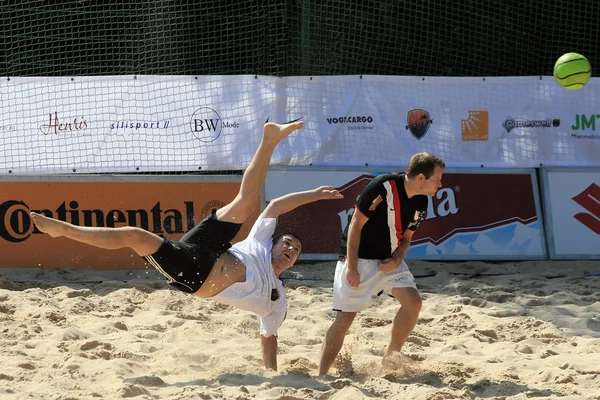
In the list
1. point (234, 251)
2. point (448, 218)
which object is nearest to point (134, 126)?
point (448, 218)

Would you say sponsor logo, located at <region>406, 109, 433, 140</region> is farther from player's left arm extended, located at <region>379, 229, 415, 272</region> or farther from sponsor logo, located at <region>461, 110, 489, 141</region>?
player's left arm extended, located at <region>379, 229, 415, 272</region>

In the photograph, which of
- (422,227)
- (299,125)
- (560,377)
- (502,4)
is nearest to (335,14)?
(502,4)

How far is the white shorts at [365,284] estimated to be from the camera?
18.2 ft

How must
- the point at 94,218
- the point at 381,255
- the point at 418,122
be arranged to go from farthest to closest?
1. the point at 418,122
2. the point at 94,218
3. the point at 381,255

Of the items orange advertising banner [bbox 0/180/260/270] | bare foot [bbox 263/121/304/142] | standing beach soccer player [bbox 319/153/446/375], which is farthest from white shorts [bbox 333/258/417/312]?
orange advertising banner [bbox 0/180/260/270]

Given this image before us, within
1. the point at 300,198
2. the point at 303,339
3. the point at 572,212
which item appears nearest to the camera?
the point at 300,198

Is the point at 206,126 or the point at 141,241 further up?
the point at 206,126

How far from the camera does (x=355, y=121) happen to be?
9211mm

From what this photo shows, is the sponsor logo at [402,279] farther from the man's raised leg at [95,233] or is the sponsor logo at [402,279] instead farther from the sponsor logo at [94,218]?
the sponsor logo at [94,218]

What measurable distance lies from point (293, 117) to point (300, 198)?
358 cm

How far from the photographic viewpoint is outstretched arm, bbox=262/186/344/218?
5.62 metres

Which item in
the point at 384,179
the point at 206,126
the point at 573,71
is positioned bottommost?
the point at 384,179

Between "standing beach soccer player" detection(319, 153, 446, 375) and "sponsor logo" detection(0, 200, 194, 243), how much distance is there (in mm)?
3501

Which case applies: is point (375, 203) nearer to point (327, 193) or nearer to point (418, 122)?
point (327, 193)
